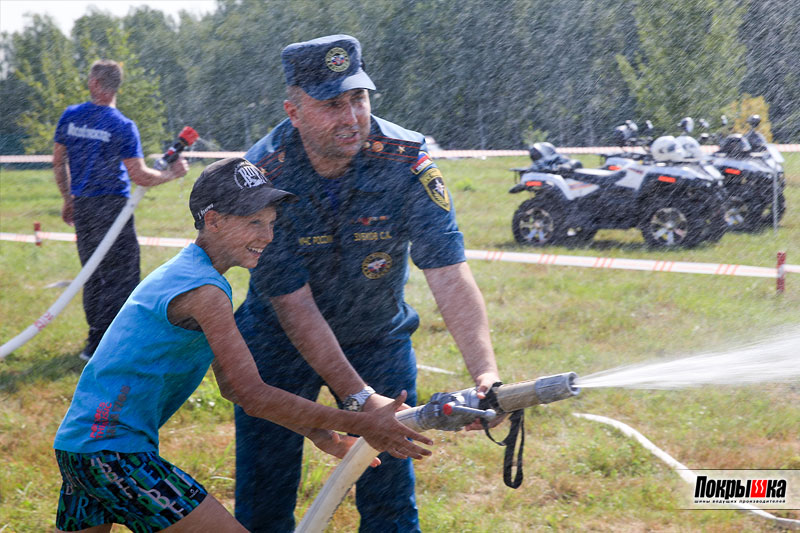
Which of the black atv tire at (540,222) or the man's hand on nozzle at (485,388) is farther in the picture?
the black atv tire at (540,222)

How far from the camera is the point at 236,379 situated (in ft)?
8.50

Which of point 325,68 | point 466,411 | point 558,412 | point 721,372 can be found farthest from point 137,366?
→ point 558,412

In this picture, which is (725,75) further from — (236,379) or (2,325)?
(236,379)

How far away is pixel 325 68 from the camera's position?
2.81 m

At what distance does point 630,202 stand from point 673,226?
72 centimetres

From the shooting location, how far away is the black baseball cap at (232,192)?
8.52ft

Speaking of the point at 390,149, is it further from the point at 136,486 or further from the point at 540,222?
the point at 540,222

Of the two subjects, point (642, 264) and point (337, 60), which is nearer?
point (337, 60)

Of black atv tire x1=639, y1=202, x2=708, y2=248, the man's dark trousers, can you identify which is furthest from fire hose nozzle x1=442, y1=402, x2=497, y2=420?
black atv tire x1=639, y1=202, x2=708, y2=248

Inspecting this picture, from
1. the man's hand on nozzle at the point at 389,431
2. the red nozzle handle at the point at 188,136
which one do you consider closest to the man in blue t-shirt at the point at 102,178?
the red nozzle handle at the point at 188,136

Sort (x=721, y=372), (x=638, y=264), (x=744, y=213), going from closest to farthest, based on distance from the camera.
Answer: (x=721, y=372) < (x=638, y=264) < (x=744, y=213)

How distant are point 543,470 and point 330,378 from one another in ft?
6.93

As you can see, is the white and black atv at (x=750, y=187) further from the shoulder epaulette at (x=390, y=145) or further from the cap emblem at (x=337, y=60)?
the cap emblem at (x=337, y=60)

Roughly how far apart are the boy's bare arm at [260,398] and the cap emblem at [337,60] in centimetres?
89
